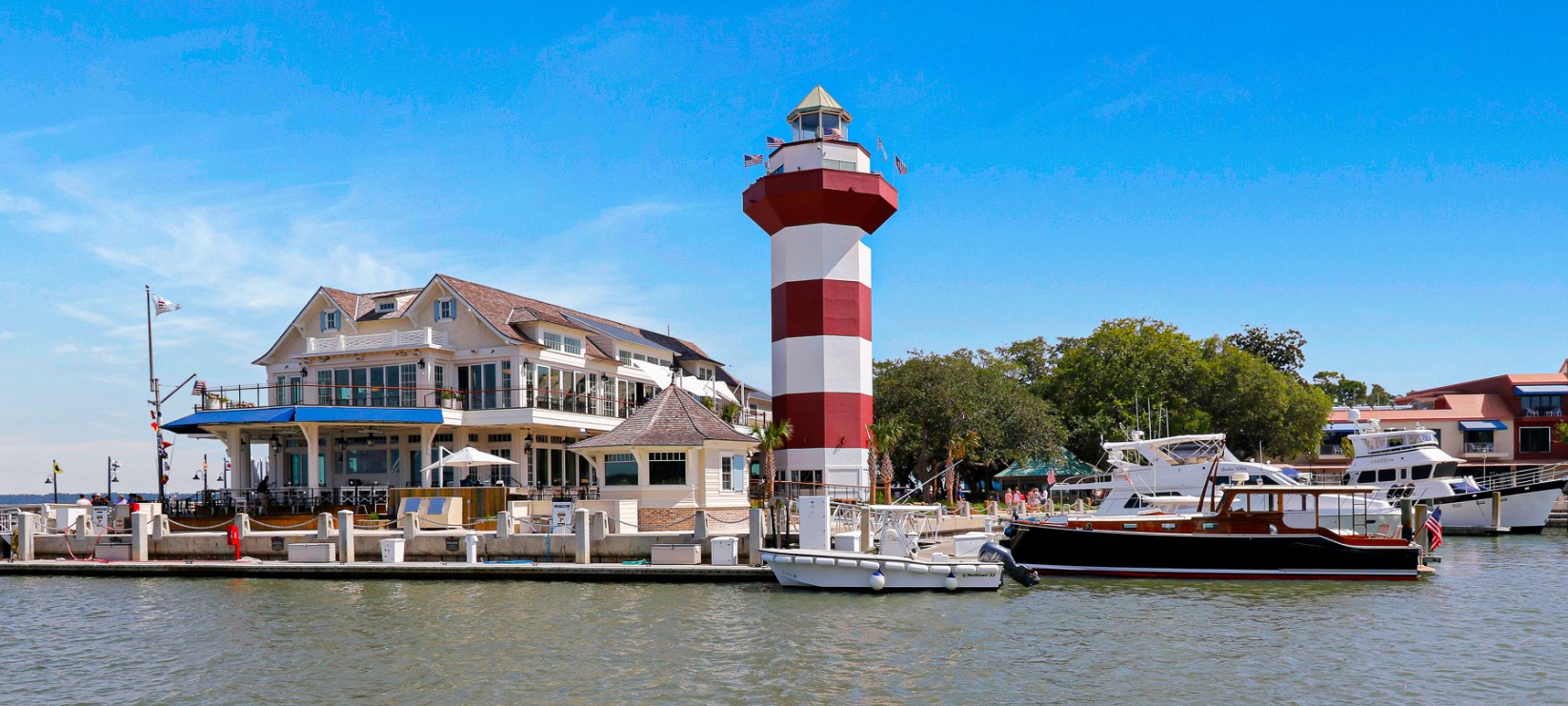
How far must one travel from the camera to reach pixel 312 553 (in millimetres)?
30656

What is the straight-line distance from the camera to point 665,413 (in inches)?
1411

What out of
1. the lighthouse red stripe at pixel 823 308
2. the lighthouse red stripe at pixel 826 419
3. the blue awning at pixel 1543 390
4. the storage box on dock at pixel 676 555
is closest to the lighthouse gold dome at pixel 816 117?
the lighthouse red stripe at pixel 823 308

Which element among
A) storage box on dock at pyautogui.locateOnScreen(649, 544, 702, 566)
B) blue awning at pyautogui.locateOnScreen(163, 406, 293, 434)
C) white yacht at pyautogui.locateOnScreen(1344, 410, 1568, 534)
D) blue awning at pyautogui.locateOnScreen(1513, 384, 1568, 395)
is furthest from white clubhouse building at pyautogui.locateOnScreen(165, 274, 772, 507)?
Result: blue awning at pyautogui.locateOnScreen(1513, 384, 1568, 395)

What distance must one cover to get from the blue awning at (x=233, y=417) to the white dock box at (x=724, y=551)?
17299 mm

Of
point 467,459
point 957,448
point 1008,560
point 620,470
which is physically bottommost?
point 1008,560

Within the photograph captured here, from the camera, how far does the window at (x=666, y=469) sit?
3466cm

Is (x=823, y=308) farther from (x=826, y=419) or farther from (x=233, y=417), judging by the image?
(x=233, y=417)

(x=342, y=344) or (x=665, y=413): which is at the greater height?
(x=342, y=344)

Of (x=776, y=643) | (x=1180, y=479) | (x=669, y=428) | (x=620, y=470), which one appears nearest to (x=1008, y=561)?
(x=776, y=643)

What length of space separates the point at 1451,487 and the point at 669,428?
3279 centimetres

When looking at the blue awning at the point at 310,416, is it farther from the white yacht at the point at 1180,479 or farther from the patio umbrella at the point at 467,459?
the white yacht at the point at 1180,479

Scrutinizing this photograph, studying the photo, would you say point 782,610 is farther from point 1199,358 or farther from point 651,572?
point 1199,358

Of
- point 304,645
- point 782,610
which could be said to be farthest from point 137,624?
point 782,610

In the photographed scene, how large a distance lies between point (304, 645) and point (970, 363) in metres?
44.9
